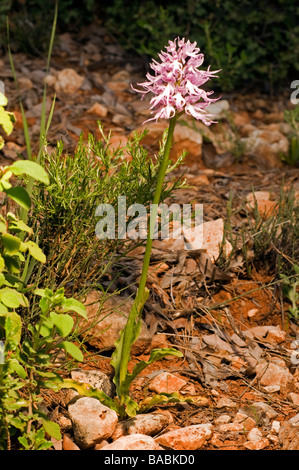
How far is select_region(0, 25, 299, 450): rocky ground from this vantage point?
208cm

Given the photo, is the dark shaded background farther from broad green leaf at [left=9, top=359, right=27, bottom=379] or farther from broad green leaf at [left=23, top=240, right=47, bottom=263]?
broad green leaf at [left=9, top=359, right=27, bottom=379]

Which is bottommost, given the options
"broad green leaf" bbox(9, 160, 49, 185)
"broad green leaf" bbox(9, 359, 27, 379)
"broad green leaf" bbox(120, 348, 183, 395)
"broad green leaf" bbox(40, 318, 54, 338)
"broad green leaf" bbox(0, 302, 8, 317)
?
"broad green leaf" bbox(120, 348, 183, 395)

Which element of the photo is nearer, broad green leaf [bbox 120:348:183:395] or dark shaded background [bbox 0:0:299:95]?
broad green leaf [bbox 120:348:183:395]

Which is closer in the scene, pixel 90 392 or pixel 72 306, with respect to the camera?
pixel 72 306

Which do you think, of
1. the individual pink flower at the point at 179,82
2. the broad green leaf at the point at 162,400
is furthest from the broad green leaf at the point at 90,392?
the individual pink flower at the point at 179,82

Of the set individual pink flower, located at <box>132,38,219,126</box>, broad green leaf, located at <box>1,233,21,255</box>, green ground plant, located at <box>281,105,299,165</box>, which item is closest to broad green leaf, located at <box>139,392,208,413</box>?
broad green leaf, located at <box>1,233,21,255</box>

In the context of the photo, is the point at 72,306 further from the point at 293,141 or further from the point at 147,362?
the point at 293,141

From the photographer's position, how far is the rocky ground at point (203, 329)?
208 centimetres

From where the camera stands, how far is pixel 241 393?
2.37m

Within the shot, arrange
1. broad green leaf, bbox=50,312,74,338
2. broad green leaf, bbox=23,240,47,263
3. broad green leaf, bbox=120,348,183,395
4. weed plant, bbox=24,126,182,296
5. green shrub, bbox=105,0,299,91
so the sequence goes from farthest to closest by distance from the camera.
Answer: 1. green shrub, bbox=105,0,299,91
2. weed plant, bbox=24,126,182,296
3. broad green leaf, bbox=120,348,183,395
4. broad green leaf, bbox=23,240,47,263
5. broad green leaf, bbox=50,312,74,338

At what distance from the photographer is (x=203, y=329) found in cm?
270

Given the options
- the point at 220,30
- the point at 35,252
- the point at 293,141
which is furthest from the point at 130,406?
the point at 220,30
